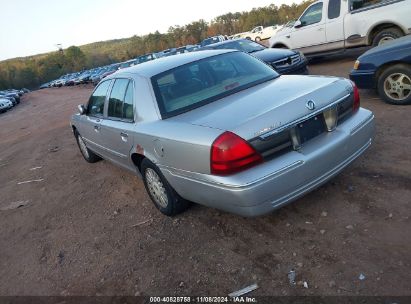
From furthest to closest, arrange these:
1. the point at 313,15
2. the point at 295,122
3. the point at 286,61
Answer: the point at 313,15, the point at 286,61, the point at 295,122

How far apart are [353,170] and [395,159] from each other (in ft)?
1.60

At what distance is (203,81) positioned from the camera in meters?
4.11

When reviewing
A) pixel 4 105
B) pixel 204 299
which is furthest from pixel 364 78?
pixel 4 105

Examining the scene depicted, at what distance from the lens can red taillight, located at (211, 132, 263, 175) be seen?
304 centimetres

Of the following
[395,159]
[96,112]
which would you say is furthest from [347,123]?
[96,112]

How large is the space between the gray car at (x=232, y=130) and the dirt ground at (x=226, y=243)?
0.41m

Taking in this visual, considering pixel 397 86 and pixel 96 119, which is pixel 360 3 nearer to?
pixel 397 86

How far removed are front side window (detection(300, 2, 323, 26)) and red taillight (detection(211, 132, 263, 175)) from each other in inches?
363

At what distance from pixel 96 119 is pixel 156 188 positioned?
1.74 metres

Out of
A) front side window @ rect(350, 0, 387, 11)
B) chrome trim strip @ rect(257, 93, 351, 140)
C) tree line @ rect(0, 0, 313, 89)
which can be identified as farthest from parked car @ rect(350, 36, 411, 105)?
tree line @ rect(0, 0, 313, 89)

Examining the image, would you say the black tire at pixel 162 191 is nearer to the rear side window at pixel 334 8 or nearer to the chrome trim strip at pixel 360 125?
the chrome trim strip at pixel 360 125

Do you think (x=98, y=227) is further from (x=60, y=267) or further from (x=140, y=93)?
(x=140, y=93)

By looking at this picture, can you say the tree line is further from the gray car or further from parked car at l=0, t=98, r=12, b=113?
the gray car

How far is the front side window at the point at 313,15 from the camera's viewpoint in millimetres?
11008
